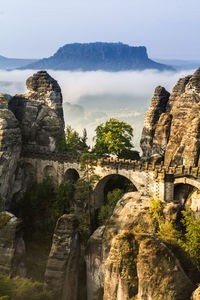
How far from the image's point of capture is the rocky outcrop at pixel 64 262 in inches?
988

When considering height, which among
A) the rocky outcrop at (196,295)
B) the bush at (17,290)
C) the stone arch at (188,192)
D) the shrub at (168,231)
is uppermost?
the stone arch at (188,192)

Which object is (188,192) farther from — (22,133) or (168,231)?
(22,133)

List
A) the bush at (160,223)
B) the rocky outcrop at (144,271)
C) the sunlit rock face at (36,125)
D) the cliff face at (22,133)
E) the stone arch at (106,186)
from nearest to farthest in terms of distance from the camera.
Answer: the rocky outcrop at (144,271) → the bush at (160,223) → the cliff face at (22,133) → the stone arch at (106,186) → the sunlit rock face at (36,125)

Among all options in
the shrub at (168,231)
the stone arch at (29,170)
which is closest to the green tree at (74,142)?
the stone arch at (29,170)

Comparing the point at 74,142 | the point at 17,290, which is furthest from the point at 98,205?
the point at 17,290

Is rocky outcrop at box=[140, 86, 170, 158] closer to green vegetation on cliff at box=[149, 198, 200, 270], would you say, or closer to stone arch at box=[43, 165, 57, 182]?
stone arch at box=[43, 165, 57, 182]

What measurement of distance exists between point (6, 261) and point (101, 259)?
29.0 feet

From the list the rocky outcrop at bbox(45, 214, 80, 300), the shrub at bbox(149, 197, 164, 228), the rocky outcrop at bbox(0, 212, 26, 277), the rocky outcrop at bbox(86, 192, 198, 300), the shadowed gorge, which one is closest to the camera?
the rocky outcrop at bbox(86, 192, 198, 300)

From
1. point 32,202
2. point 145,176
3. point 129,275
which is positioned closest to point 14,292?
point 129,275

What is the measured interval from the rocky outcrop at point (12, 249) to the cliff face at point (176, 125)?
2074cm

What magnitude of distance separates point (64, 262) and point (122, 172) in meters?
13.9

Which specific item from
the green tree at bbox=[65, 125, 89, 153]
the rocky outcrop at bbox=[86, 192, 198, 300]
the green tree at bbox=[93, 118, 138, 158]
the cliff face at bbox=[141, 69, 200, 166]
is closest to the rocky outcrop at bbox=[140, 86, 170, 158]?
the cliff face at bbox=[141, 69, 200, 166]

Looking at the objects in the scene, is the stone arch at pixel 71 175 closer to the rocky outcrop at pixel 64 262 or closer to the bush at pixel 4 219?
the bush at pixel 4 219

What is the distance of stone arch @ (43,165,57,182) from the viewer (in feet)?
140
